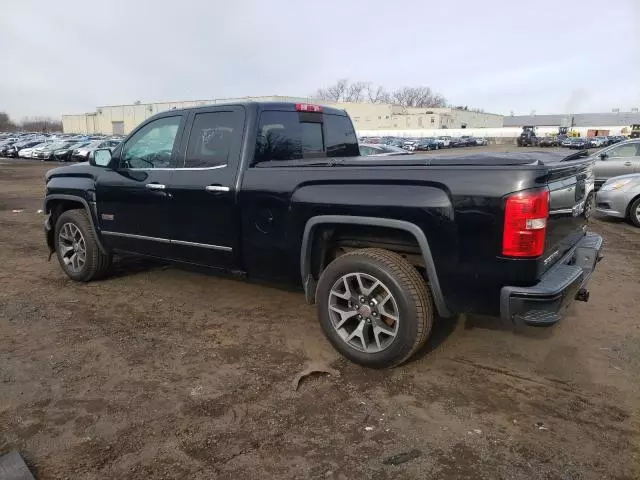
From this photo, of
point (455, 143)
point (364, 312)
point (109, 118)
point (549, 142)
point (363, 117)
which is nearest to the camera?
point (364, 312)

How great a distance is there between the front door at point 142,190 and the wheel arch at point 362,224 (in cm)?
161

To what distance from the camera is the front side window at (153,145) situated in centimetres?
488

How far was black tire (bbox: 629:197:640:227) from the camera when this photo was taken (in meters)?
9.60

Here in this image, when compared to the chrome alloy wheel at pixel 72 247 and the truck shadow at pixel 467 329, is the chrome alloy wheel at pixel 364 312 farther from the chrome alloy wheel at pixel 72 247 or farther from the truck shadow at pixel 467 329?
the chrome alloy wheel at pixel 72 247

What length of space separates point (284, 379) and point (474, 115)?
124 metres

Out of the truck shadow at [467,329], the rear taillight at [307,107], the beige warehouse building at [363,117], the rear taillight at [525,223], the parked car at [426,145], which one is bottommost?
the truck shadow at [467,329]

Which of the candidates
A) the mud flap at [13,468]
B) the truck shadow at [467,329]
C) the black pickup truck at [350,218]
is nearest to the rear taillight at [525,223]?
the black pickup truck at [350,218]

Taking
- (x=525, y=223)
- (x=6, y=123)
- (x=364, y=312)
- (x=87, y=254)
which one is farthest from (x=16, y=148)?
(x=6, y=123)

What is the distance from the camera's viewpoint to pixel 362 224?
360 cm

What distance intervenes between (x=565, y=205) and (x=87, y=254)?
4.87 metres

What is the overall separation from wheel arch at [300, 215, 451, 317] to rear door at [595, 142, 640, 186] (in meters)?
11.4

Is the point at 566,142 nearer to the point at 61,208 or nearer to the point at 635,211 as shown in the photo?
the point at 635,211

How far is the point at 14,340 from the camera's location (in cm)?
432

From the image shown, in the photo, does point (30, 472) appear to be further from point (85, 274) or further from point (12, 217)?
point (12, 217)
